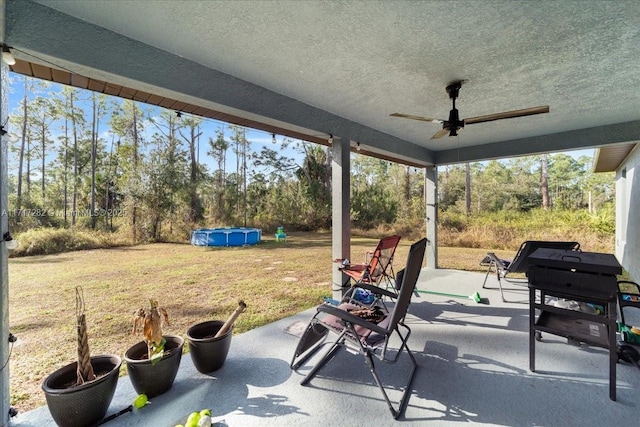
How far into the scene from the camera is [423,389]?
6.46 feet

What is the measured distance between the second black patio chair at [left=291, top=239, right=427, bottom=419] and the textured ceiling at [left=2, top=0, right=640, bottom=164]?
1.56m

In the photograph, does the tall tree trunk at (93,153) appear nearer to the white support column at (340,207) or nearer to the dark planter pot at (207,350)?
the dark planter pot at (207,350)

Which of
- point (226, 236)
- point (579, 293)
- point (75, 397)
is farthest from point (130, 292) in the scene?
point (579, 293)

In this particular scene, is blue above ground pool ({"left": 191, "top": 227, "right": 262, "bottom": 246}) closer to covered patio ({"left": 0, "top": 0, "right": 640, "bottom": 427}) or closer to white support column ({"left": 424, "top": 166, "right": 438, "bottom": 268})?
covered patio ({"left": 0, "top": 0, "right": 640, "bottom": 427})

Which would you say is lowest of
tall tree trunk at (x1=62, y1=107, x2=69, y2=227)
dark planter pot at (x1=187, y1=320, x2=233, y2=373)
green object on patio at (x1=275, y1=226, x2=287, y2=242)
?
dark planter pot at (x1=187, y1=320, x2=233, y2=373)

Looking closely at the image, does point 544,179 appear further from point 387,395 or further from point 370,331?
point 387,395

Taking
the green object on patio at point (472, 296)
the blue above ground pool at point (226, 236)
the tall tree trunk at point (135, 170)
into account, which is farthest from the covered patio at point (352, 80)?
the blue above ground pool at point (226, 236)

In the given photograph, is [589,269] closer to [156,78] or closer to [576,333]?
[576,333]

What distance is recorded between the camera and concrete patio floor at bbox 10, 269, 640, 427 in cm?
167

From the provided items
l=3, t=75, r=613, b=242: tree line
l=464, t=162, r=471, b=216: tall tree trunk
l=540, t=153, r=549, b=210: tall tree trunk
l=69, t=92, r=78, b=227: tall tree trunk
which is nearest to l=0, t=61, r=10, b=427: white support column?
l=3, t=75, r=613, b=242: tree line

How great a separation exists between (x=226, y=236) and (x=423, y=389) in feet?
25.4

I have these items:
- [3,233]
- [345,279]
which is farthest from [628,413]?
[3,233]

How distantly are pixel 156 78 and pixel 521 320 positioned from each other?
4.52 m

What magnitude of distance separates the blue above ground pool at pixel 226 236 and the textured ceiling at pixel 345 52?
238 inches
